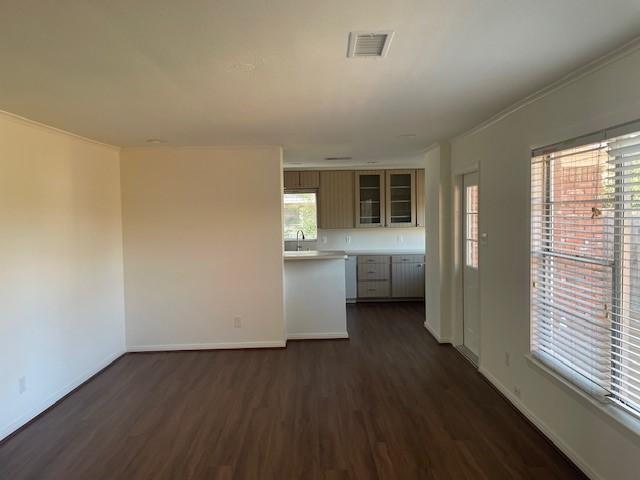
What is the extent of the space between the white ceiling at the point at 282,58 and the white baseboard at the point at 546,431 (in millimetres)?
2290

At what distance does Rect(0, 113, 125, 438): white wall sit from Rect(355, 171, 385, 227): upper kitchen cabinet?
3.91 meters

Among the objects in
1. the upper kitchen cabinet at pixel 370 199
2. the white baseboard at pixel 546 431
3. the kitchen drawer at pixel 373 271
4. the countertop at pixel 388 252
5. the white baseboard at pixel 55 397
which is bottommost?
the white baseboard at pixel 55 397

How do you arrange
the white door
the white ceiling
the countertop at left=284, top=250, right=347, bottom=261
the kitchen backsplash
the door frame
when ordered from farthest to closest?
the kitchen backsplash < the countertop at left=284, top=250, right=347, bottom=261 < the door frame < the white door < the white ceiling

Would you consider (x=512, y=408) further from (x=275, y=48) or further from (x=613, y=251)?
(x=275, y=48)

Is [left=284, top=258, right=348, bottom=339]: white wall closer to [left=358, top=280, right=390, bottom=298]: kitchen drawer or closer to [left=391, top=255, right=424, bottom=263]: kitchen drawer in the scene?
[left=358, top=280, right=390, bottom=298]: kitchen drawer

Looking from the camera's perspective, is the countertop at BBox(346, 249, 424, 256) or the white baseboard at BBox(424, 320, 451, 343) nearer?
the white baseboard at BBox(424, 320, 451, 343)

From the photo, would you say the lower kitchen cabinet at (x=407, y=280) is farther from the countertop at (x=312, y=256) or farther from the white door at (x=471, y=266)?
the white door at (x=471, y=266)

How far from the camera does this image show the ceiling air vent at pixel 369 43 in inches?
70.2

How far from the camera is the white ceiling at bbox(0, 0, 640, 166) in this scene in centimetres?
158

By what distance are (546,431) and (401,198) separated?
4.78 metres

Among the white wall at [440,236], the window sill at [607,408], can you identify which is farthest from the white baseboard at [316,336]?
the window sill at [607,408]

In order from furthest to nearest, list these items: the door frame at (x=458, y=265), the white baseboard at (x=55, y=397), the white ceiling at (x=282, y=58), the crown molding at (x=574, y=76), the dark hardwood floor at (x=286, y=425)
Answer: the door frame at (x=458, y=265)
the white baseboard at (x=55, y=397)
the dark hardwood floor at (x=286, y=425)
the crown molding at (x=574, y=76)
the white ceiling at (x=282, y=58)

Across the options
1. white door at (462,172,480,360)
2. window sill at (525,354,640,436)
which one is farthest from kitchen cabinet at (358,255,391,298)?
window sill at (525,354,640,436)

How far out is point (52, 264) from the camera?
3.46 metres
